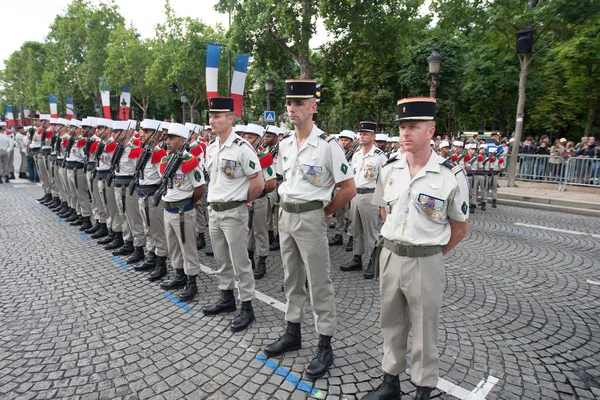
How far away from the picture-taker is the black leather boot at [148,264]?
577 centimetres

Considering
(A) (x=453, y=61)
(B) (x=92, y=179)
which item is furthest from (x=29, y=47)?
(B) (x=92, y=179)

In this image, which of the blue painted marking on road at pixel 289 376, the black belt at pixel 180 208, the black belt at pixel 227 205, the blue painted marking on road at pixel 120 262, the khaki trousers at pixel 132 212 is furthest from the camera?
the khaki trousers at pixel 132 212

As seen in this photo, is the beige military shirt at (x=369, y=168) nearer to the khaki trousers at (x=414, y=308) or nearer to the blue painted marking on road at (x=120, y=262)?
the khaki trousers at (x=414, y=308)

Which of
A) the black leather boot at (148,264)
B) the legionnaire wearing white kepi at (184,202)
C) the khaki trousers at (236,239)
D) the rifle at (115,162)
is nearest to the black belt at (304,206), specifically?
the khaki trousers at (236,239)

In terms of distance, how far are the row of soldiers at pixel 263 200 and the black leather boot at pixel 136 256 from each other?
0.02m

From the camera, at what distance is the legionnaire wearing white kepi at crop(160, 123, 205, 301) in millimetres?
4680

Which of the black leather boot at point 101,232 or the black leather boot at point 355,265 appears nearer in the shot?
the black leather boot at point 355,265

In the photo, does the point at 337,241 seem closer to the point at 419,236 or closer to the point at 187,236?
the point at 187,236

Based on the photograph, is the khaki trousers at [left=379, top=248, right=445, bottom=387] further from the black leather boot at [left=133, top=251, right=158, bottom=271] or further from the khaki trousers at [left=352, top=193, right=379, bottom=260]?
the black leather boot at [left=133, top=251, right=158, bottom=271]

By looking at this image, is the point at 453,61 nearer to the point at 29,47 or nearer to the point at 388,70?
the point at 388,70

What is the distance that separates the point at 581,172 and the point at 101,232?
50.7 ft

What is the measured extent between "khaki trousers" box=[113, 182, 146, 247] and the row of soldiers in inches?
0.6

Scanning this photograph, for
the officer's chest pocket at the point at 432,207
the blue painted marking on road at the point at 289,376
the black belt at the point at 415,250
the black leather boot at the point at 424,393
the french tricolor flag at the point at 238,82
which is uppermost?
the french tricolor flag at the point at 238,82

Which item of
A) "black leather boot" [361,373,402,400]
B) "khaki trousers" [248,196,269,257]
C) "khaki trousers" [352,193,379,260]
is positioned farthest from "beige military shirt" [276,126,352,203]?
"khaki trousers" [352,193,379,260]
